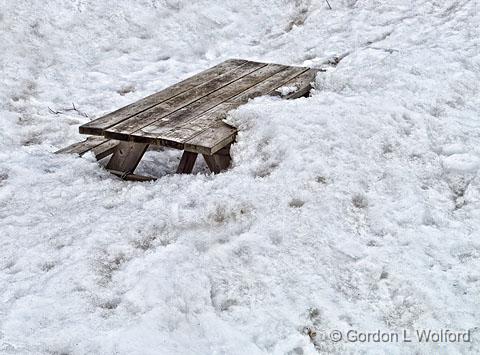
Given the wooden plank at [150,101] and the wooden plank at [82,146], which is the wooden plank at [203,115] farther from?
the wooden plank at [82,146]

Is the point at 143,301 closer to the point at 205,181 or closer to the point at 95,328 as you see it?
the point at 95,328

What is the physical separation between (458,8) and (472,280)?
509 cm

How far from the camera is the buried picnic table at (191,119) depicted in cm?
466

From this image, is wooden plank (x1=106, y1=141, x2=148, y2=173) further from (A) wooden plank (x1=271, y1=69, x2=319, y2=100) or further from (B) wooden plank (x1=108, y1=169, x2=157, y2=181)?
(A) wooden plank (x1=271, y1=69, x2=319, y2=100)

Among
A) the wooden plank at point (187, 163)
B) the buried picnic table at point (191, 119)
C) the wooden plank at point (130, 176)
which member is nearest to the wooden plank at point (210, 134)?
the buried picnic table at point (191, 119)

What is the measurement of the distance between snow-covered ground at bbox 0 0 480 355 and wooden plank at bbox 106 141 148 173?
14 cm

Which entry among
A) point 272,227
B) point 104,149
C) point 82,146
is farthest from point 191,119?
point 272,227

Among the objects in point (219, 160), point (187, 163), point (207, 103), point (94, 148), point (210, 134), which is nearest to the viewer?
point (210, 134)

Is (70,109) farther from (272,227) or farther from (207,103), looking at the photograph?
(272,227)

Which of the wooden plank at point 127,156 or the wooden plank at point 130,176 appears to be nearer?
the wooden plank at point 130,176

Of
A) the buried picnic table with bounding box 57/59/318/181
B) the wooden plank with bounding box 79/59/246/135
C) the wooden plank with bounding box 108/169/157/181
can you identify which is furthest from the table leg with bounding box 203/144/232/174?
the wooden plank with bounding box 79/59/246/135

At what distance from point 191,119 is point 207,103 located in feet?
Result: 1.34

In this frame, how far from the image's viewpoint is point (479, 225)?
4004mm

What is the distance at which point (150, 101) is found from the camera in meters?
5.42
